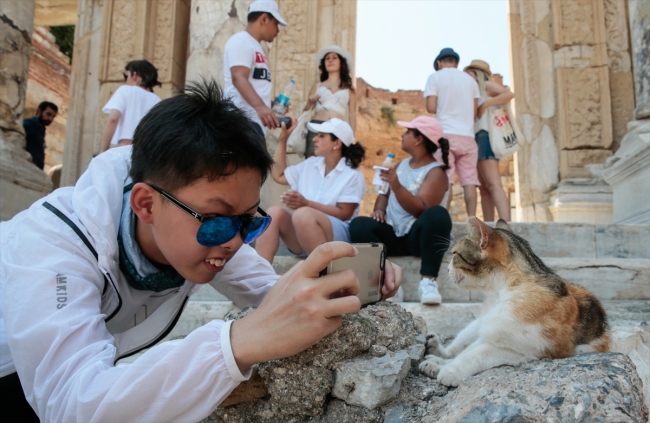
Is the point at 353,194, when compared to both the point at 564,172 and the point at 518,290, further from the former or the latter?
the point at 564,172

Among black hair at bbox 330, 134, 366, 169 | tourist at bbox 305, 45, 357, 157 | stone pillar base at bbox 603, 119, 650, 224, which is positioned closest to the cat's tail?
black hair at bbox 330, 134, 366, 169

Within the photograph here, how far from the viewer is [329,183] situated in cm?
381

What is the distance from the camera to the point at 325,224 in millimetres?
3164

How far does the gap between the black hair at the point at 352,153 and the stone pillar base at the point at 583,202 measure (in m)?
3.73

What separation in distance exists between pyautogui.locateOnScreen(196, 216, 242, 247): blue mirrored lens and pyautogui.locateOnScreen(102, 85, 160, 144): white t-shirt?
3.38m

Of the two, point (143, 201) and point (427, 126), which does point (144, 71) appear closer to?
point (427, 126)

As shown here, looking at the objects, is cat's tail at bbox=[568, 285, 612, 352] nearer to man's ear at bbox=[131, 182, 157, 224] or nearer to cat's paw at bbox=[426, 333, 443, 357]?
cat's paw at bbox=[426, 333, 443, 357]

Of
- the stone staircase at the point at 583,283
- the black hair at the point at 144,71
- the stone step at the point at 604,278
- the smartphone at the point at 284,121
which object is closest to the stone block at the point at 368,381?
the stone staircase at the point at 583,283

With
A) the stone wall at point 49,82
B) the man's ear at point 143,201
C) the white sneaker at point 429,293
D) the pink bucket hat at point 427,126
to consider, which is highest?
the stone wall at point 49,82

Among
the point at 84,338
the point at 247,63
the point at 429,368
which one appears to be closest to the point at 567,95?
the point at 247,63

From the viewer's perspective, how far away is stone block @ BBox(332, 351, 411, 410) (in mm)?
1228

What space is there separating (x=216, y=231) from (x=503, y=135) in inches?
168

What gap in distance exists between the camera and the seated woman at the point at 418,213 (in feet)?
9.98

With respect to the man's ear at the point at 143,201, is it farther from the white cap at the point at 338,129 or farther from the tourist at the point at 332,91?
the tourist at the point at 332,91
